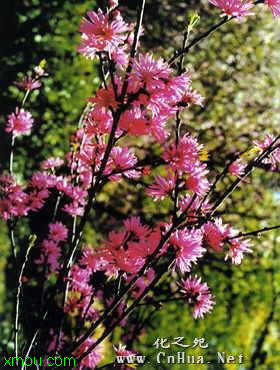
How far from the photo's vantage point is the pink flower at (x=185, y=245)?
1.87m

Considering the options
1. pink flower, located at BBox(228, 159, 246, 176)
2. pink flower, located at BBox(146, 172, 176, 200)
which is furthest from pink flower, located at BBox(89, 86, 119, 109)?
pink flower, located at BBox(228, 159, 246, 176)

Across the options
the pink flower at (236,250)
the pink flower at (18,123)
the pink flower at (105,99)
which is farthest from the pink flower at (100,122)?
the pink flower at (18,123)

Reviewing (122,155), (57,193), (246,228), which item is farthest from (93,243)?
(122,155)

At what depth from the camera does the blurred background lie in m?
5.60

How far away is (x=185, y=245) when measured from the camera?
1.88 m

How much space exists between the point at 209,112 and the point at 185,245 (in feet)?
17.4

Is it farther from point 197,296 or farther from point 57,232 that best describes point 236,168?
point 57,232

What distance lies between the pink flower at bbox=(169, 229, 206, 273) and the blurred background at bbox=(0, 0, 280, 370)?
3811 mm

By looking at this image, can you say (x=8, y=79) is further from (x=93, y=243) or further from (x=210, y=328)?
(x=210, y=328)

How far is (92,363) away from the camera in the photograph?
247 centimetres

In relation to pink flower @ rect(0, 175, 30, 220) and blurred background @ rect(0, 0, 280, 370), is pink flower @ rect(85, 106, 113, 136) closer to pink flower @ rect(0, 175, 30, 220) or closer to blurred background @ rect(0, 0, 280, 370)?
pink flower @ rect(0, 175, 30, 220)

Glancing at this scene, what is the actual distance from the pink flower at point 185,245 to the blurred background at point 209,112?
3811 millimetres

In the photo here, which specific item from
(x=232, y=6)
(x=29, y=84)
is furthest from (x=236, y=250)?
(x=29, y=84)

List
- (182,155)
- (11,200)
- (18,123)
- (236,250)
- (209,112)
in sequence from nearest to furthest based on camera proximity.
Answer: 1. (182,155)
2. (236,250)
3. (11,200)
4. (18,123)
5. (209,112)
